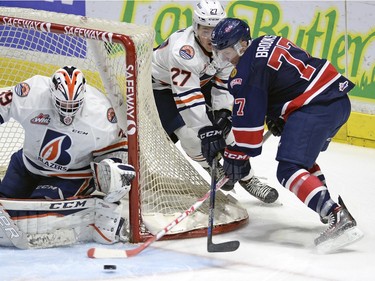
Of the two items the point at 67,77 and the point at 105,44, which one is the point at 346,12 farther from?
the point at 67,77

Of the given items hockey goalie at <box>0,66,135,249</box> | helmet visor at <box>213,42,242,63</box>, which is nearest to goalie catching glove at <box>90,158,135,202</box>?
hockey goalie at <box>0,66,135,249</box>

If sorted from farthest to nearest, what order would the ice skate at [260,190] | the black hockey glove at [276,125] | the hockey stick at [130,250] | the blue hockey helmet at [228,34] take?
the ice skate at [260,190]
the black hockey glove at [276,125]
the blue hockey helmet at [228,34]
the hockey stick at [130,250]

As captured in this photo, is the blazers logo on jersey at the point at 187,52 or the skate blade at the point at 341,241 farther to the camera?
the blazers logo on jersey at the point at 187,52

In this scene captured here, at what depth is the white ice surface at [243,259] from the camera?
3830 mm

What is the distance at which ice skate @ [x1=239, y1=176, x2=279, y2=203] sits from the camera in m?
4.87

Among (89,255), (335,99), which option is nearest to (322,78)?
(335,99)

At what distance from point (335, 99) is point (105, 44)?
105 cm

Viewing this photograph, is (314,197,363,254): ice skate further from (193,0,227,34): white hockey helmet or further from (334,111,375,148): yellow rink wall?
(334,111,375,148): yellow rink wall

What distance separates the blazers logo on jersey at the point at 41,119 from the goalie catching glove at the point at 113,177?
0.89 ft

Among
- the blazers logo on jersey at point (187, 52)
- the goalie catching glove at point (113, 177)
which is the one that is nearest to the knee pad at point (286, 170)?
the goalie catching glove at point (113, 177)

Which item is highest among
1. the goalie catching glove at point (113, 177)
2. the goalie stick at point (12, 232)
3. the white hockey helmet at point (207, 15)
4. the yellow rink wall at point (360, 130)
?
the white hockey helmet at point (207, 15)

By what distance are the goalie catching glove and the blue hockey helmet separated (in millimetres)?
619

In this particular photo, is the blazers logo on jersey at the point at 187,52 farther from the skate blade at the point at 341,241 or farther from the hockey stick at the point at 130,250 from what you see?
the skate blade at the point at 341,241

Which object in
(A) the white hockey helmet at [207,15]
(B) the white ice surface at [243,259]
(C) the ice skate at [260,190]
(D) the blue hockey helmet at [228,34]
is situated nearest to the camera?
(B) the white ice surface at [243,259]
